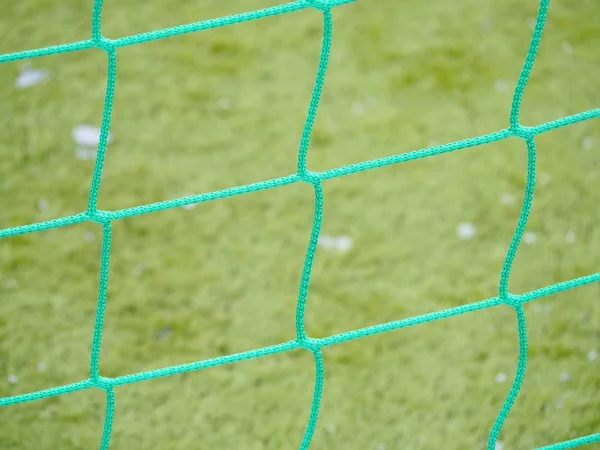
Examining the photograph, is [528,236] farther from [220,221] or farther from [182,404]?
[182,404]

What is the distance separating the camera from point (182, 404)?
4.58 ft

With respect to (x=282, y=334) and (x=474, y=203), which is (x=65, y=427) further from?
(x=474, y=203)

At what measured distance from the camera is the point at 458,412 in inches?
55.0

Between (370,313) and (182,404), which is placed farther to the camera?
(370,313)

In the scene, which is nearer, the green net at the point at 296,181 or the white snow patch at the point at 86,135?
the green net at the point at 296,181

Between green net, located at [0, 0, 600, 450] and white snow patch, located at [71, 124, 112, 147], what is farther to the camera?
white snow patch, located at [71, 124, 112, 147]

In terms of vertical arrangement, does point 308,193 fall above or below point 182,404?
above

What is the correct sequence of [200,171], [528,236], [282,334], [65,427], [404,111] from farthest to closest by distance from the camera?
[404,111] < [200,171] < [528,236] < [282,334] < [65,427]

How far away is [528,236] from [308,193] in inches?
19.9

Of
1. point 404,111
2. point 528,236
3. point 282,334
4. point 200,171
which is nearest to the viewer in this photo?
point 282,334

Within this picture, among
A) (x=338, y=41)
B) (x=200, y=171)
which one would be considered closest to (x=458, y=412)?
(x=200, y=171)

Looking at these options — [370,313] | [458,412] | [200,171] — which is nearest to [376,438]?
[458,412]

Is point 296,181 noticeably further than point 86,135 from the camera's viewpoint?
No

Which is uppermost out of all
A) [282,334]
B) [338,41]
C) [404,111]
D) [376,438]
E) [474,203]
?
[338,41]
